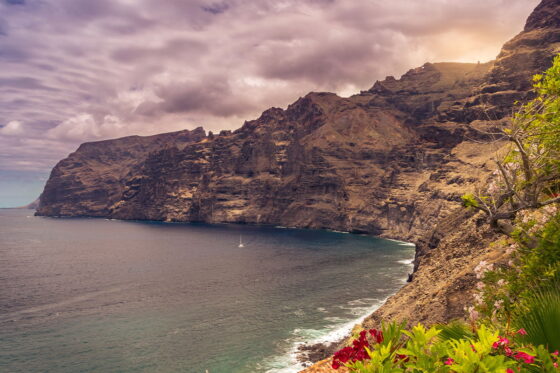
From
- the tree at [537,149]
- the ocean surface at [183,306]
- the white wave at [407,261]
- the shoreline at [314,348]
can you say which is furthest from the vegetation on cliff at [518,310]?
the white wave at [407,261]

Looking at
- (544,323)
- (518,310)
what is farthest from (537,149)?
(544,323)

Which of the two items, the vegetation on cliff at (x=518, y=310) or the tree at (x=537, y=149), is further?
the tree at (x=537, y=149)

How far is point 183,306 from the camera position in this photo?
61.5 meters

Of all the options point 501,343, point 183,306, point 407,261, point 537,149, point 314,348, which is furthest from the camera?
point 407,261

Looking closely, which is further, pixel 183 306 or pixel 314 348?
pixel 183 306

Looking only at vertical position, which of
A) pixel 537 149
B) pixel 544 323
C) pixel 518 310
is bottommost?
pixel 518 310

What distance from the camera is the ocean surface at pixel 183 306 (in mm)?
41312

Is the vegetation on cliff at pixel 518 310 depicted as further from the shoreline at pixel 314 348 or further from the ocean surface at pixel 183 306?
the ocean surface at pixel 183 306

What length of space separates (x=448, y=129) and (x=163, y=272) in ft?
494

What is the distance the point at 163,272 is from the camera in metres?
92.8

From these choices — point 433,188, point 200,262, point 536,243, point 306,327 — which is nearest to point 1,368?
point 306,327

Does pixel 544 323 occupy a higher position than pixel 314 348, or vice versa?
pixel 544 323

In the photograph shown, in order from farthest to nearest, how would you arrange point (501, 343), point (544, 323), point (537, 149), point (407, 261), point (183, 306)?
point (407, 261)
point (183, 306)
point (537, 149)
point (544, 323)
point (501, 343)

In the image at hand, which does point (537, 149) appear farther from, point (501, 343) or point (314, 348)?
point (314, 348)
